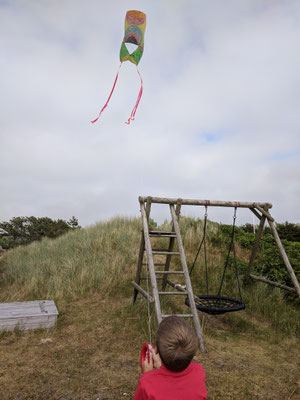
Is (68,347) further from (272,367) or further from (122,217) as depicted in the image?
(122,217)

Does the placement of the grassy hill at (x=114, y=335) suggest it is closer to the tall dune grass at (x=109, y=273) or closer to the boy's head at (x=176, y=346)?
the tall dune grass at (x=109, y=273)

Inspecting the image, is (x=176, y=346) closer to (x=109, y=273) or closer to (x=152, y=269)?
(x=152, y=269)

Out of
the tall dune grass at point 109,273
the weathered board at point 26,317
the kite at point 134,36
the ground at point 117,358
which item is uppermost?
the kite at point 134,36

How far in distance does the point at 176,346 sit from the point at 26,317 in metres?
4.47

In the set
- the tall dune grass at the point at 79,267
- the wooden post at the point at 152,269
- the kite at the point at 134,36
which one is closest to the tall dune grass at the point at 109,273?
the tall dune grass at the point at 79,267

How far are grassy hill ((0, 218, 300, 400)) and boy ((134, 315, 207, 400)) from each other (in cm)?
218

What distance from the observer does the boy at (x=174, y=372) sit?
5.65 ft

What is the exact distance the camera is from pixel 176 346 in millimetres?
1726

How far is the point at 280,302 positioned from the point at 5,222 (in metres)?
17.7

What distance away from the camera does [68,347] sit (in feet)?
16.3

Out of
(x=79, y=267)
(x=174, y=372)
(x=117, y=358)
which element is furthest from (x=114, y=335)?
(x=174, y=372)

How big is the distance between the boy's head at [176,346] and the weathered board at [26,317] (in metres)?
4.41

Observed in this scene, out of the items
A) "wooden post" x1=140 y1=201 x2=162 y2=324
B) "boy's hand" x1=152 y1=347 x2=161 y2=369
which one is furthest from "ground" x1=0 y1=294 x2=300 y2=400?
"boy's hand" x1=152 y1=347 x2=161 y2=369

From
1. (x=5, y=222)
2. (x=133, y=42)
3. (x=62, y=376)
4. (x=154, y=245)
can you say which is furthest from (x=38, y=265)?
(x=5, y=222)
